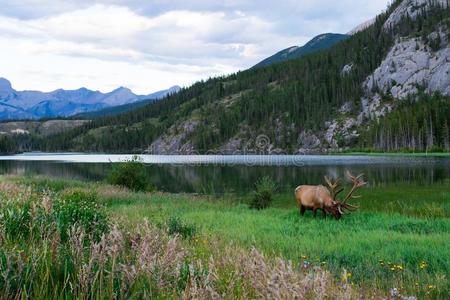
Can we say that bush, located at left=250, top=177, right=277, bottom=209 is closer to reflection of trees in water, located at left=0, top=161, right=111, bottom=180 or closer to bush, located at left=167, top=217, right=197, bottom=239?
bush, located at left=167, top=217, right=197, bottom=239

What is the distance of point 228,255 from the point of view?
649cm

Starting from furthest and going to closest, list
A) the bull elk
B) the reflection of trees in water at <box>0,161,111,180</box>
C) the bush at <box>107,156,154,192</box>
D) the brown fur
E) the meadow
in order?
the reflection of trees in water at <box>0,161,111,180</box>, the bush at <box>107,156,154,192</box>, the brown fur, the bull elk, the meadow

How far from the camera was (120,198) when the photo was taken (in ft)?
102

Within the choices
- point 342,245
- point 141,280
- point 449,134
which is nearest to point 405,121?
point 449,134

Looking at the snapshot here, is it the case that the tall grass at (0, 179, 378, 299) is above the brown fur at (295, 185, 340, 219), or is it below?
above

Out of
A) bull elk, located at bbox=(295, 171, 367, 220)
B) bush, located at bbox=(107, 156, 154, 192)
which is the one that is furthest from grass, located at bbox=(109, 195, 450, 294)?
bush, located at bbox=(107, 156, 154, 192)

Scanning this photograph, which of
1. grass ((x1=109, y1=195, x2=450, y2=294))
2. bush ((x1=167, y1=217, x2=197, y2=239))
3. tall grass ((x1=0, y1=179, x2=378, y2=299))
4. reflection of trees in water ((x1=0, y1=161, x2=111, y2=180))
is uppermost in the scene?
tall grass ((x1=0, y1=179, x2=378, y2=299))

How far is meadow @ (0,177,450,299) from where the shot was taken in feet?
14.0

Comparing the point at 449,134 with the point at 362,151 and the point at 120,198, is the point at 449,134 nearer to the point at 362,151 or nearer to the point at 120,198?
the point at 362,151

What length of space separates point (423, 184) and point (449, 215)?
65.3 feet

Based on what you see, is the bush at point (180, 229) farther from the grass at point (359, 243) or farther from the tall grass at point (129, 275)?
the tall grass at point (129, 275)

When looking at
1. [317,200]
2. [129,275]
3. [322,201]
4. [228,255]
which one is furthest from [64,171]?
[129,275]

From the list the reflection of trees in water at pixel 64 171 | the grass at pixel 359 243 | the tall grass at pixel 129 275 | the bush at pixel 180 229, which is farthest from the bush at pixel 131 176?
the tall grass at pixel 129 275

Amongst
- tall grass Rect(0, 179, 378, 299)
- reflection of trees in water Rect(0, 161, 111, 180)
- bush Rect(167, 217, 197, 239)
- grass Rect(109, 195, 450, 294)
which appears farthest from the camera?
reflection of trees in water Rect(0, 161, 111, 180)
